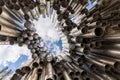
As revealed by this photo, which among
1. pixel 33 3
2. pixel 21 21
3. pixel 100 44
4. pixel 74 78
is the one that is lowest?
pixel 74 78

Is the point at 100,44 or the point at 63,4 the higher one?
the point at 63,4

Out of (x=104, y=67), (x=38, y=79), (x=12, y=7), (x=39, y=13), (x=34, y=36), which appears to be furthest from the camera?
(x=39, y=13)

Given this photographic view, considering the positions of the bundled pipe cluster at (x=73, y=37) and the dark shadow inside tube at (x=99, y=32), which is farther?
the bundled pipe cluster at (x=73, y=37)

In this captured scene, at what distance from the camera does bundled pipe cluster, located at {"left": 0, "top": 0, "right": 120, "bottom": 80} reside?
6.92m

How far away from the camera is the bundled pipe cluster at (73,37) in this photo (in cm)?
692

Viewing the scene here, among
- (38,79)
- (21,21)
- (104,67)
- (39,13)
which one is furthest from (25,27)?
(104,67)

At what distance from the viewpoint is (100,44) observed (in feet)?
25.8

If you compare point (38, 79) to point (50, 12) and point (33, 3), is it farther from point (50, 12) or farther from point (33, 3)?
point (50, 12)

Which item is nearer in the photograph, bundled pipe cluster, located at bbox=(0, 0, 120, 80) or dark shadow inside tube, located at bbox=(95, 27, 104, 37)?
dark shadow inside tube, located at bbox=(95, 27, 104, 37)

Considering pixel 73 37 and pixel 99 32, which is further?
pixel 73 37

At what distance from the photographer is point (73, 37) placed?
33.2ft

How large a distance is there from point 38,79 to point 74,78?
1.16 m

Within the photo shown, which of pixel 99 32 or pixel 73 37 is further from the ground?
pixel 73 37

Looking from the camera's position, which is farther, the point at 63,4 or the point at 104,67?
the point at 63,4
